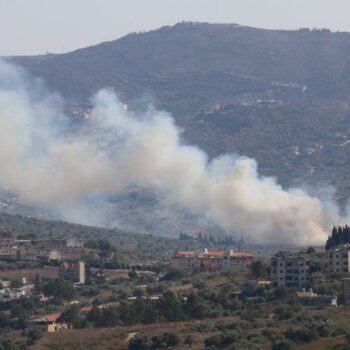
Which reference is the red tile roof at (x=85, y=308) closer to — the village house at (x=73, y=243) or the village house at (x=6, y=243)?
the village house at (x=6, y=243)

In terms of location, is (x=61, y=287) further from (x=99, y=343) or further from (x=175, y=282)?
(x=99, y=343)

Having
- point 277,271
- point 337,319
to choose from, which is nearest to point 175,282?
point 277,271

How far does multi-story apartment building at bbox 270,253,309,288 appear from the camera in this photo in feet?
422

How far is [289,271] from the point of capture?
129750 millimetres

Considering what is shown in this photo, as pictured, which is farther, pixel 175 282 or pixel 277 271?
pixel 175 282

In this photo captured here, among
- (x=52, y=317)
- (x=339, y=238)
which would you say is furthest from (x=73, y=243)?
(x=52, y=317)

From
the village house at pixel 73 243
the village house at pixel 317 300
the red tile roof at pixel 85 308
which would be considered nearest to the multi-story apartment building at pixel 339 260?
the village house at pixel 317 300

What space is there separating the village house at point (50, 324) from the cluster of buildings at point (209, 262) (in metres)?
37.7

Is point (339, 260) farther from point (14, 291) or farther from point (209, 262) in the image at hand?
point (209, 262)

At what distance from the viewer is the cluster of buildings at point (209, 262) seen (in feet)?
529

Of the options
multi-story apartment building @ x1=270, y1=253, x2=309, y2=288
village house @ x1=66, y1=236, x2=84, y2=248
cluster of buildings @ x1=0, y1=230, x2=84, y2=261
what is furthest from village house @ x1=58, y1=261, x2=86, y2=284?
multi-story apartment building @ x1=270, y1=253, x2=309, y2=288

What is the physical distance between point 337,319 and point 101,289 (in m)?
43.2

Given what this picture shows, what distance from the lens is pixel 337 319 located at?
355 feet

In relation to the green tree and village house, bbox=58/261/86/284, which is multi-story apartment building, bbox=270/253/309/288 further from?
village house, bbox=58/261/86/284
